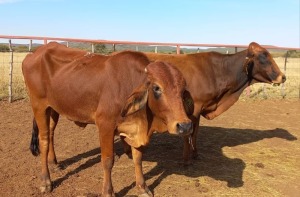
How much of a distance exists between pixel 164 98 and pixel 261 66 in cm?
355

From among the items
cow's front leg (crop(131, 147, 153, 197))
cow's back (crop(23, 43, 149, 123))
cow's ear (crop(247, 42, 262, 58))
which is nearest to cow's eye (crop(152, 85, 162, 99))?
cow's back (crop(23, 43, 149, 123))

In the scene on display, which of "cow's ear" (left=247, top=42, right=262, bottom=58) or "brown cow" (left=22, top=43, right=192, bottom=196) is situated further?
"cow's ear" (left=247, top=42, right=262, bottom=58)

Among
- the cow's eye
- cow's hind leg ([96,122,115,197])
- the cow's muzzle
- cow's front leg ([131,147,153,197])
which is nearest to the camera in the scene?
the cow's muzzle

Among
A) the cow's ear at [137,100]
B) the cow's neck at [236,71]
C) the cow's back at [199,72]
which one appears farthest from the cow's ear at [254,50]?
the cow's ear at [137,100]

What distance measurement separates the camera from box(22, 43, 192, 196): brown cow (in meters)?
3.45

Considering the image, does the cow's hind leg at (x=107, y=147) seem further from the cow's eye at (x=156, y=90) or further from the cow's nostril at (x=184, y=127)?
the cow's nostril at (x=184, y=127)

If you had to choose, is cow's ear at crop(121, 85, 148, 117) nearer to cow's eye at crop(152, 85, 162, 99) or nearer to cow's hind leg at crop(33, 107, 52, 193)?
cow's eye at crop(152, 85, 162, 99)

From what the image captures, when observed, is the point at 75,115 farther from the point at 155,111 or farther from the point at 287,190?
the point at 287,190

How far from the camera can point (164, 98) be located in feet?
11.2

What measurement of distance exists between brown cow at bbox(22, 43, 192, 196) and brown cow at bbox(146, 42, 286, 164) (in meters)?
1.67

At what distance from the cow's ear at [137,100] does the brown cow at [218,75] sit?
206 centimetres

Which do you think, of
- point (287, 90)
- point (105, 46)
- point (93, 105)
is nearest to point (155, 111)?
point (93, 105)

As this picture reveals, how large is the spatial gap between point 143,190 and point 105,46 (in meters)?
8.18

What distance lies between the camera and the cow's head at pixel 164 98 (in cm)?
331
